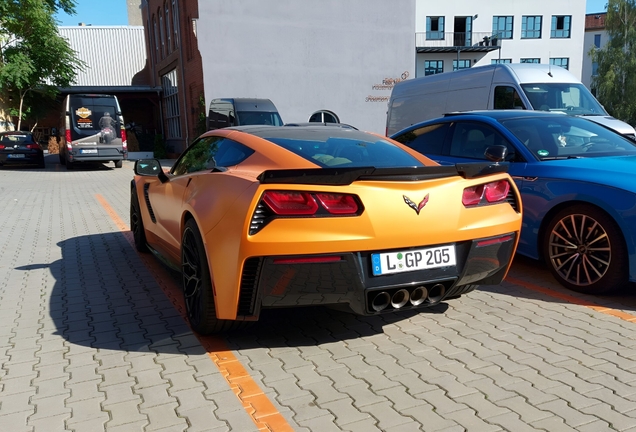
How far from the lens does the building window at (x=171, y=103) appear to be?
28.7 meters

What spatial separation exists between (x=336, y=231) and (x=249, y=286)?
61 centimetres

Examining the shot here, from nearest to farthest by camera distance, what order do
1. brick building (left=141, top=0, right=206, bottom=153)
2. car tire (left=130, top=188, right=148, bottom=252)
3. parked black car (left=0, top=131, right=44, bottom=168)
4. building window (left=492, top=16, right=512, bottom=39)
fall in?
car tire (left=130, top=188, right=148, bottom=252) < parked black car (left=0, top=131, right=44, bottom=168) < brick building (left=141, top=0, right=206, bottom=153) < building window (left=492, top=16, right=512, bottom=39)

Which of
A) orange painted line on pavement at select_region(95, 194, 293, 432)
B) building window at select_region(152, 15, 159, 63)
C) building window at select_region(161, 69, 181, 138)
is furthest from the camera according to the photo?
building window at select_region(152, 15, 159, 63)

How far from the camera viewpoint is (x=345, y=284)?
3080 mm

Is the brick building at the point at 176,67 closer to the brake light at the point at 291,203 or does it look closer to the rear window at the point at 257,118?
the rear window at the point at 257,118

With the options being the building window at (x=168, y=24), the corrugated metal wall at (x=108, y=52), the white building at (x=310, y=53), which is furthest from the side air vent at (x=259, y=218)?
the corrugated metal wall at (x=108, y=52)

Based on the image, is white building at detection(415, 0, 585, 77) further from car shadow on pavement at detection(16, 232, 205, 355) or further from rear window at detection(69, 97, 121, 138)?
car shadow on pavement at detection(16, 232, 205, 355)

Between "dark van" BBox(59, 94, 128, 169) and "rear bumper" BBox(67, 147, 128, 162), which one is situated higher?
"dark van" BBox(59, 94, 128, 169)

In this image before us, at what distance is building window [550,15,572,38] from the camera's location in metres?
49.3

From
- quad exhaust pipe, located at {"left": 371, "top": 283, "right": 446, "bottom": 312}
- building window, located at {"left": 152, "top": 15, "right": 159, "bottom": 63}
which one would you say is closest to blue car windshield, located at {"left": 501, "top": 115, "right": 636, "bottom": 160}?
quad exhaust pipe, located at {"left": 371, "top": 283, "right": 446, "bottom": 312}

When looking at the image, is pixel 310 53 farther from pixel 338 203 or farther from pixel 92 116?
pixel 338 203

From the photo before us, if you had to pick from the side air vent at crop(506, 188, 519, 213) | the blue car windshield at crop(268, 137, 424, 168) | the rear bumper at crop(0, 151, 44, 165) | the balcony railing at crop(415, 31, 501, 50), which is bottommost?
the rear bumper at crop(0, 151, 44, 165)

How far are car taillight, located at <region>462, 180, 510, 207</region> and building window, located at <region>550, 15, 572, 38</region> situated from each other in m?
53.0

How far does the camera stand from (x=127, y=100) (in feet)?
119
